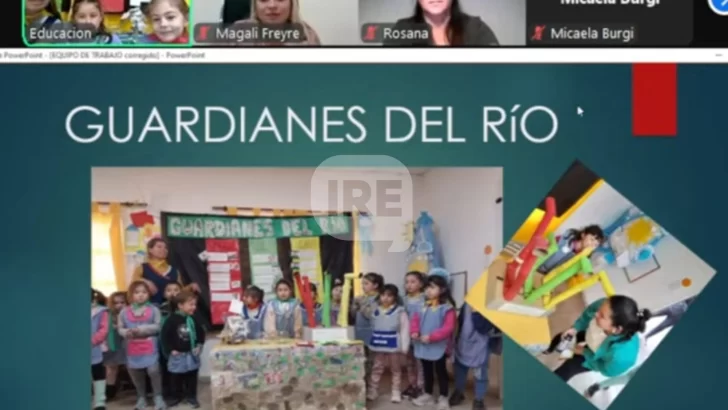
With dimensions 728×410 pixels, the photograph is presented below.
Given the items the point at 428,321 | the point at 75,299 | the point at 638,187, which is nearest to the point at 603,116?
the point at 638,187

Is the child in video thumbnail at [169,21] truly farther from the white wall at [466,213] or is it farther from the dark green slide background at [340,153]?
the white wall at [466,213]

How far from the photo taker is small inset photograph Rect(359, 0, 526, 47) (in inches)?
69.6

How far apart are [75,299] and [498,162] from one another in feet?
3.66

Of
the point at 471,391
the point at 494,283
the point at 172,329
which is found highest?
the point at 494,283

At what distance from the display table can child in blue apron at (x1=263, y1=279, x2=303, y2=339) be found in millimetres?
25

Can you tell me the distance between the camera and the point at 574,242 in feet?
6.03

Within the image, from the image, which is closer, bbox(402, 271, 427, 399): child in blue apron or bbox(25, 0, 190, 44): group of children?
bbox(25, 0, 190, 44): group of children

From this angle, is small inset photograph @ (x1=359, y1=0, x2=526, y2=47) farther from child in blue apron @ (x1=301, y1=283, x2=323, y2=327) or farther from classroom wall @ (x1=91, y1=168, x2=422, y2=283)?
child in blue apron @ (x1=301, y1=283, x2=323, y2=327)

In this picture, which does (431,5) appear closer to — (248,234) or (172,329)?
(248,234)

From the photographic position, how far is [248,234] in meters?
1.89

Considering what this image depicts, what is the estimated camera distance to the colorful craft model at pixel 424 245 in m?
1.85

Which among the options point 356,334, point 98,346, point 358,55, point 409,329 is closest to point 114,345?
point 98,346

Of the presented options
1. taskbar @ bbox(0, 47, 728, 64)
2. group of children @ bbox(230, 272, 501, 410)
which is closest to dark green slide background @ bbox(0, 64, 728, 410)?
taskbar @ bbox(0, 47, 728, 64)

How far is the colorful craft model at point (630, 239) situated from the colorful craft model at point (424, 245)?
417mm
